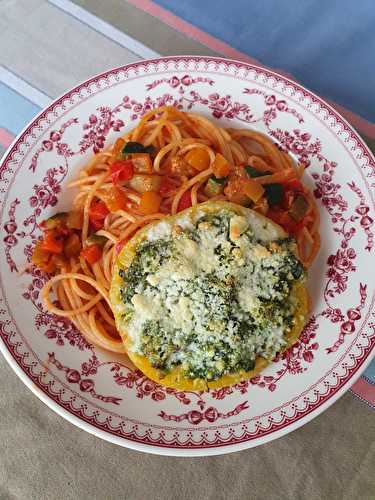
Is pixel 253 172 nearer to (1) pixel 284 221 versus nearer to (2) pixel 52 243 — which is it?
(1) pixel 284 221

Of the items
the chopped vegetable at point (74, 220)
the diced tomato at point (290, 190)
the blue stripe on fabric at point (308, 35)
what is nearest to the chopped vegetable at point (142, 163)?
the chopped vegetable at point (74, 220)

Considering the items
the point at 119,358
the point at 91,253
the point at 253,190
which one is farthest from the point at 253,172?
the point at 119,358

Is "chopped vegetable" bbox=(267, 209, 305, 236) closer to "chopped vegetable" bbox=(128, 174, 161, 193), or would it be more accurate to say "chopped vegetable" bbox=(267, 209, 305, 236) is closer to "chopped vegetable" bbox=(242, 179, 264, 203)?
"chopped vegetable" bbox=(242, 179, 264, 203)

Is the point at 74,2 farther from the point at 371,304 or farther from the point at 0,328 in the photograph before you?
the point at 371,304

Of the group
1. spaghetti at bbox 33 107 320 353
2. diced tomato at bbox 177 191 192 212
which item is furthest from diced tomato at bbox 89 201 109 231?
diced tomato at bbox 177 191 192 212

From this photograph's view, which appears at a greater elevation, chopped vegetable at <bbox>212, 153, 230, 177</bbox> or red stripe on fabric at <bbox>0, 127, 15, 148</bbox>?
chopped vegetable at <bbox>212, 153, 230, 177</bbox>

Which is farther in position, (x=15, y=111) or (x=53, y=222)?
(x=15, y=111)
